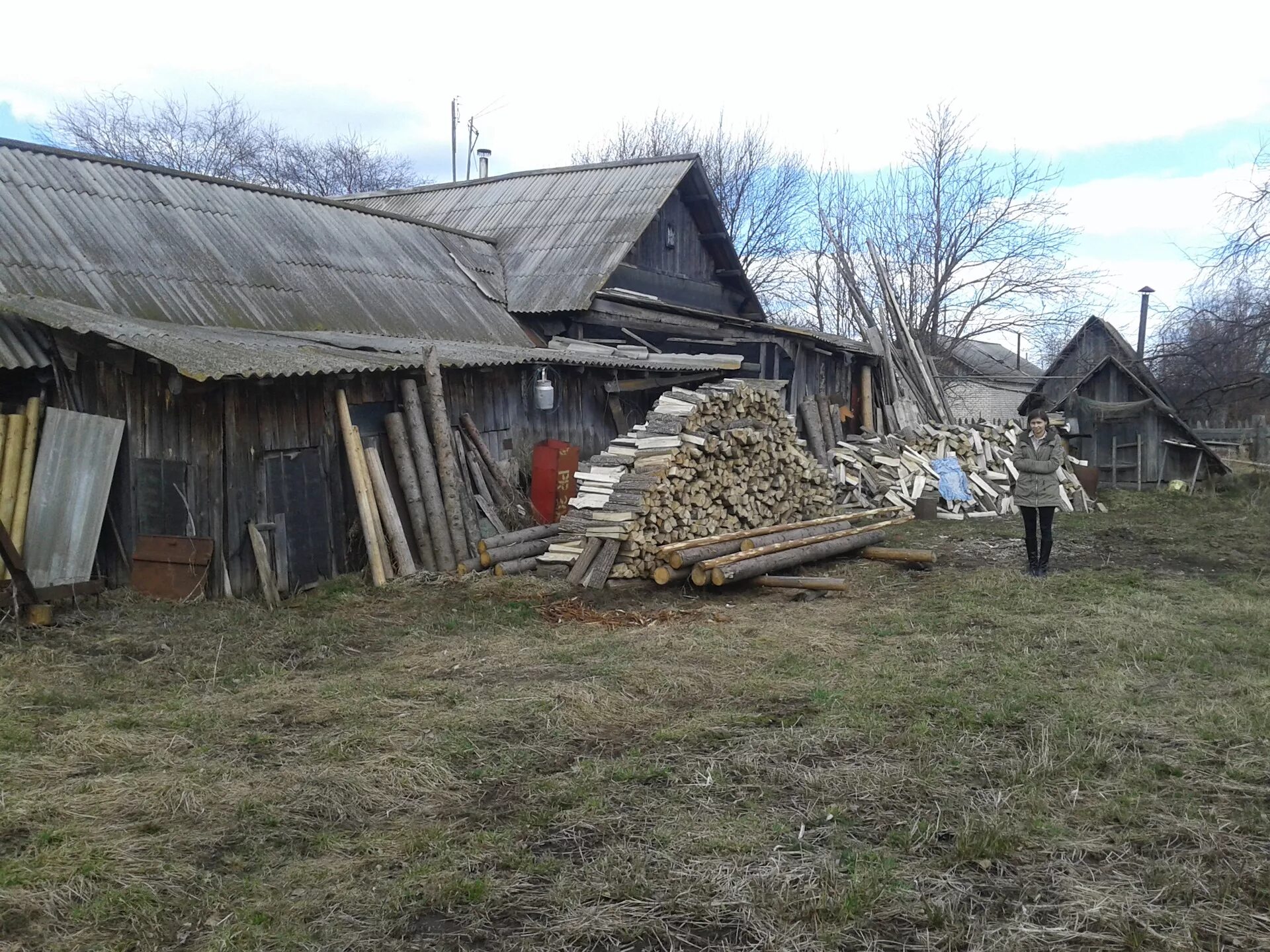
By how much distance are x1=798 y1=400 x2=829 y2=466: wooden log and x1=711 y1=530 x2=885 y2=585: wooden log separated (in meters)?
5.08

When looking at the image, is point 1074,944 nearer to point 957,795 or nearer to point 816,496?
point 957,795

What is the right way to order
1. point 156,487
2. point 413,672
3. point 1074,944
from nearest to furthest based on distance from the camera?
point 1074,944, point 413,672, point 156,487

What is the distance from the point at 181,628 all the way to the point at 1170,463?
62.3 ft

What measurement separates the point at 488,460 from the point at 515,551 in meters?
1.55

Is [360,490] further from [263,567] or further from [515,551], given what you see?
[515,551]

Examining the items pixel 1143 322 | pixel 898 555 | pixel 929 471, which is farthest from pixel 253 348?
pixel 1143 322

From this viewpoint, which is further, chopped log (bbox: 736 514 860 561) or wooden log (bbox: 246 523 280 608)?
chopped log (bbox: 736 514 860 561)

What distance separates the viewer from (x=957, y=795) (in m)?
4.38

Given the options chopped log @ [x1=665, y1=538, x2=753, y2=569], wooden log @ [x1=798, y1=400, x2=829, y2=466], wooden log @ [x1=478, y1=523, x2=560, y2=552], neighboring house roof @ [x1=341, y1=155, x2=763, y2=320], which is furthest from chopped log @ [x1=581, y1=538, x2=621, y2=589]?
wooden log @ [x1=798, y1=400, x2=829, y2=466]

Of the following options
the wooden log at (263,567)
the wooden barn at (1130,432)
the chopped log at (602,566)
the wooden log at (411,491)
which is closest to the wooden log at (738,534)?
the chopped log at (602,566)

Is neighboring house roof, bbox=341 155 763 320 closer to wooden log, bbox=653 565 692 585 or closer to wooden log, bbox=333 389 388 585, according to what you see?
wooden log, bbox=333 389 388 585

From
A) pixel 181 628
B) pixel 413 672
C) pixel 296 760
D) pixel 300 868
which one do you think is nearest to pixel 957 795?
pixel 300 868

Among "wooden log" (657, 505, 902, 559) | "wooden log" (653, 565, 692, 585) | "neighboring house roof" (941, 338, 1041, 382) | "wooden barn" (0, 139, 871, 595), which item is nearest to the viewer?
"wooden barn" (0, 139, 871, 595)

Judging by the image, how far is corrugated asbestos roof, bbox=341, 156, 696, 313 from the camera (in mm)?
16250
